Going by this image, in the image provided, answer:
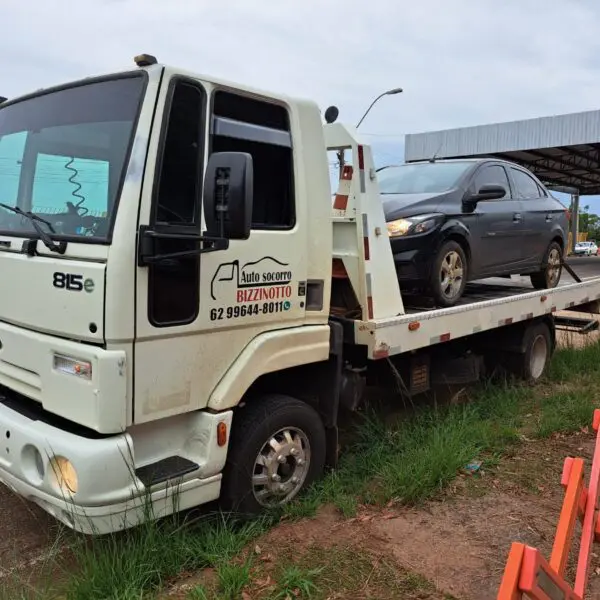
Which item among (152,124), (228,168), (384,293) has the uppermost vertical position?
(152,124)

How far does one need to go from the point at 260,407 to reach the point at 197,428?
1.46ft

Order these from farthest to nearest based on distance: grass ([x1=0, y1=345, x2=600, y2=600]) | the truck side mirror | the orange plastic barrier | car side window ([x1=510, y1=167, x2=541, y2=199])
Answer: car side window ([x1=510, y1=167, x2=541, y2=199])
grass ([x1=0, y1=345, x2=600, y2=600])
the truck side mirror
the orange plastic barrier

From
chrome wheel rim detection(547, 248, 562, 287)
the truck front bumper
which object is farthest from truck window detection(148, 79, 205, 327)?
chrome wheel rim detection(547, 248, 562, 287)

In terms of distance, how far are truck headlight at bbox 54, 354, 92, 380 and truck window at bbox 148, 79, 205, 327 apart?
366 mm

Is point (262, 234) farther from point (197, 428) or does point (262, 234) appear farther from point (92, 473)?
point (92, 473)

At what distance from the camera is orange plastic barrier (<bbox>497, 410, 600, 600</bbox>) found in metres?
1.97

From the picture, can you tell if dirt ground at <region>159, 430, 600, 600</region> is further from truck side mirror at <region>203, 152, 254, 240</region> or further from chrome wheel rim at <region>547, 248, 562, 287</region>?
chrome wheel rim at <region>547, 248, 562, 287</region>

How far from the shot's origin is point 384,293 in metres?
4.35

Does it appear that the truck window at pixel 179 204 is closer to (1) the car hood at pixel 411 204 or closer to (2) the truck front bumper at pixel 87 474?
(2) the truck front bumper at pixel 87 474

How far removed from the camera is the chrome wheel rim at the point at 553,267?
23.8 ft

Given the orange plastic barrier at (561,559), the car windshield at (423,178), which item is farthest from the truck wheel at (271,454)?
the car windshield at (423,178)

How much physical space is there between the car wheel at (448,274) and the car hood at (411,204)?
1.19ft

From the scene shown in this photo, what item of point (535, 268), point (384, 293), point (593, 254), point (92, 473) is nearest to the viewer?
point (92, 473)

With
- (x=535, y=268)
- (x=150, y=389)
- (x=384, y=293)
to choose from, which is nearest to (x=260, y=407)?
(x=150, y=389)
